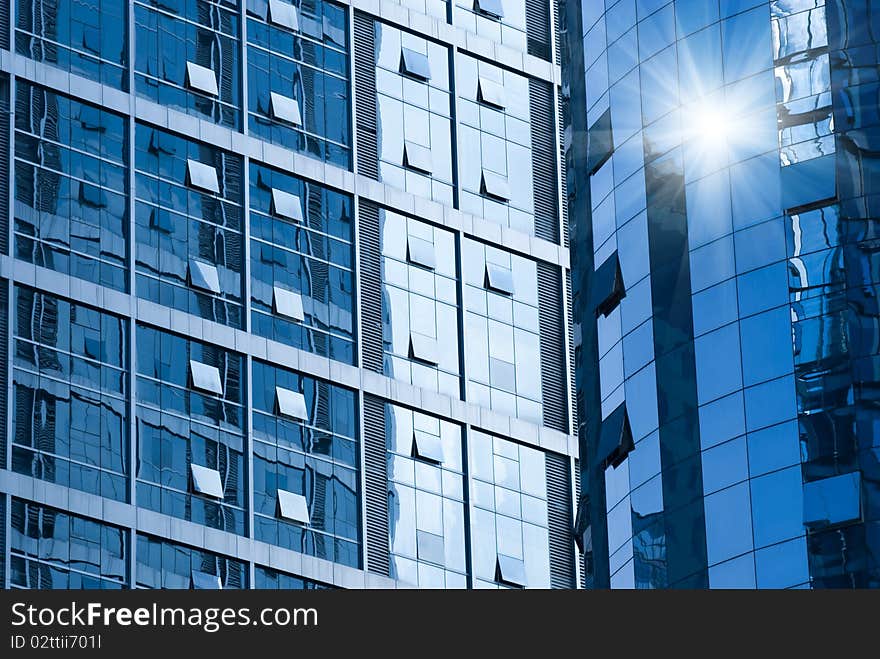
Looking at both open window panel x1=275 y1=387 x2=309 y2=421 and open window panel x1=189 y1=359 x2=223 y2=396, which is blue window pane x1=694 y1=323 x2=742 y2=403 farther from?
open window panel x1=189 y1=359 x2=223 y2=396

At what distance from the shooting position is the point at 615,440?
90.0 metres

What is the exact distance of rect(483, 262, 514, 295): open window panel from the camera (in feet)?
340

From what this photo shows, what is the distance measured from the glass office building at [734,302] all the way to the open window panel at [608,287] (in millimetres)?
72

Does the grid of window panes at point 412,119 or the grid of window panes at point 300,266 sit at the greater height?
the grid of window panes at point 412,119

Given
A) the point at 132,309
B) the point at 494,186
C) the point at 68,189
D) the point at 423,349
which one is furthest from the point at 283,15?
the point at 132,309

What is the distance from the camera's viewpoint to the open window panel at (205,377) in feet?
310

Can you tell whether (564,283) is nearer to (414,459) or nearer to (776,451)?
(414,459)

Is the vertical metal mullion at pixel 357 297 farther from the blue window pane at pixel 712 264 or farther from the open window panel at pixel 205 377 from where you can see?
the blue window pane at pixel 712 264

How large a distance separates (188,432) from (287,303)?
20.0ft

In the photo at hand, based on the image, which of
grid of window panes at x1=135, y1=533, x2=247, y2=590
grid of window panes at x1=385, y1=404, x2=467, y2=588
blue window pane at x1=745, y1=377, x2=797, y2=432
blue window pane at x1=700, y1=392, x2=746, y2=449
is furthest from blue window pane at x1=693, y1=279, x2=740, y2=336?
grid of window panes at x1=135, y1=533, x2=247, y2=590

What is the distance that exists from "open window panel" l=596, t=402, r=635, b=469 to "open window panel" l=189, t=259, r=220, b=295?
12092mm

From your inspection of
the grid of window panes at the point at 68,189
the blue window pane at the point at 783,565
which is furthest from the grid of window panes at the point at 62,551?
the blue window pane at the point at 783,565

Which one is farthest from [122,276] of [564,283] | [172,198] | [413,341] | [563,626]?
[563,626]

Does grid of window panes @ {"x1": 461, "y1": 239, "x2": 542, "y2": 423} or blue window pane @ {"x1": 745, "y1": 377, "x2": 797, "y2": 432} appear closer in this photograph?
blue window pane @ {"x1": 745, "y1": 377, "x2": 797, "y2": 432}
